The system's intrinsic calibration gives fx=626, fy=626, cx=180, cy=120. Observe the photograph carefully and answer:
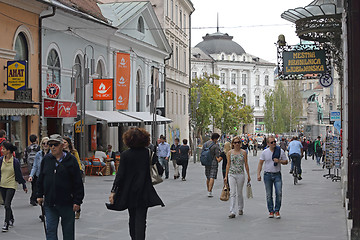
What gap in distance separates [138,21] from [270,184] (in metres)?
25.2

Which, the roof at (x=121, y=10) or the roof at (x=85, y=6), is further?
the roof at (x=121, y=10)

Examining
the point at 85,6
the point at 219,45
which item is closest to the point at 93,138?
the point at 85,6

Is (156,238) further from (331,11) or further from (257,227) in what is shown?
(331,11)

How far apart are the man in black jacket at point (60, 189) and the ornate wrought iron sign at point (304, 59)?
12.9 metres

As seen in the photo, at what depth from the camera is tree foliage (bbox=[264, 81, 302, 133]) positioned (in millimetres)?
104125

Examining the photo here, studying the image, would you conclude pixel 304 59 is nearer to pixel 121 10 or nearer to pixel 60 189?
pixel 60 189

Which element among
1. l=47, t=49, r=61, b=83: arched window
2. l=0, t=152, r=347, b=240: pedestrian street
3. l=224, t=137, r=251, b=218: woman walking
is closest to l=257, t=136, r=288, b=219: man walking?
l=0, t=152, r=347, b=240: pedestrian street

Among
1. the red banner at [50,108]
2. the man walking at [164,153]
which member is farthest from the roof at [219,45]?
the red banner at [50,108]

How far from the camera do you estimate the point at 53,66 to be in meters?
24.5

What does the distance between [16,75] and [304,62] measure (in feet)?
30.2

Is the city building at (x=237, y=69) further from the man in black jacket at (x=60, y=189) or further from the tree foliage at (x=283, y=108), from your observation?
the man in black jacket at (x=60, y=189)

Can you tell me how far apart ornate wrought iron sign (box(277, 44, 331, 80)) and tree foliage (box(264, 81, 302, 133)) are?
3297 inches

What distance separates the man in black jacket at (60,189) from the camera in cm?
761

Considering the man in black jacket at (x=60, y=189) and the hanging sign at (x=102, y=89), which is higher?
the hanging sign at (x=102, y=89)
